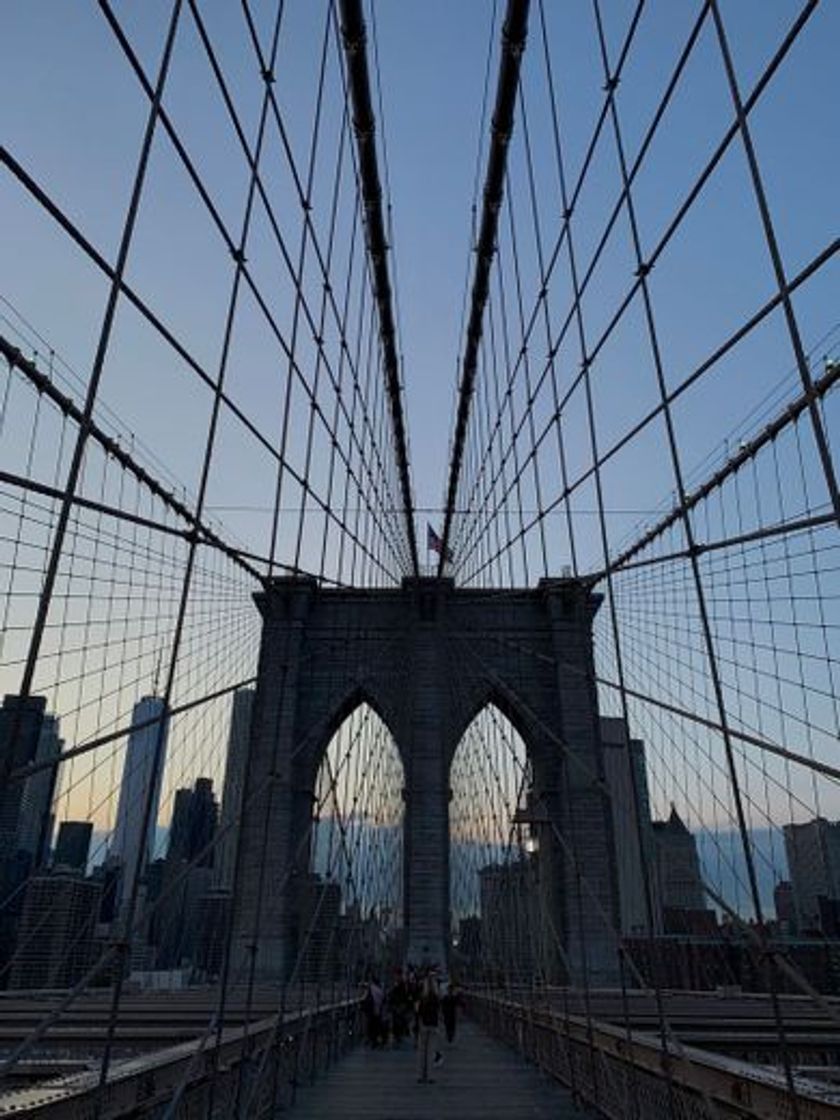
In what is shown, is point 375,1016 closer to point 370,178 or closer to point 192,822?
point 192,822

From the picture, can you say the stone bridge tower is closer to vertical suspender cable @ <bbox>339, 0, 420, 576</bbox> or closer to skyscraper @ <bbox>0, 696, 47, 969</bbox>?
vertical suspender cable @ <bbox>339, 0, 420, 576</bbox>

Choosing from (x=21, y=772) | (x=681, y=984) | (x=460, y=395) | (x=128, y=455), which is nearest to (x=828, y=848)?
(x=128, y=455)

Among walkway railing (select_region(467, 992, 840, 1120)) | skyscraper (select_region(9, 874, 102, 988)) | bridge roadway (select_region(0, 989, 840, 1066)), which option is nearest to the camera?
walkway railing (select_region(467, 992, 840, 1120))

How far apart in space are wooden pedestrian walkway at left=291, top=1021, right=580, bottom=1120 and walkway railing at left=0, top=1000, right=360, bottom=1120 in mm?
220

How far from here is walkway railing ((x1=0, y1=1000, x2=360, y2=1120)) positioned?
101 inches

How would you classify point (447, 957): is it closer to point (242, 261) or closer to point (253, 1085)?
point (253, 1085)

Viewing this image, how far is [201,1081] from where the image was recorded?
3.82 m

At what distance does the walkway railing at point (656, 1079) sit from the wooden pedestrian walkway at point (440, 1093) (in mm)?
215

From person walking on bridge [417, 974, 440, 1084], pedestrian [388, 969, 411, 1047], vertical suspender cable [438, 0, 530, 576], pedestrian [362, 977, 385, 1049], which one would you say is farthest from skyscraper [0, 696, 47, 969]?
vertical suspender cable [438, 0, 530, 576]

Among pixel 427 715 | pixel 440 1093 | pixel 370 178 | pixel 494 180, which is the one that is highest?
pixel 494 180

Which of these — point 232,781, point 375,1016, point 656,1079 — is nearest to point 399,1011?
point 375,1016

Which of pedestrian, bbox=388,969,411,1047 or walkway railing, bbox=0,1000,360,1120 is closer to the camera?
walkway railing, bbox=0,1000,360,1120

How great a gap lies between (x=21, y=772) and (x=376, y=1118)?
11.1 feet

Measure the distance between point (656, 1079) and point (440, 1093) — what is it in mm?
2408
